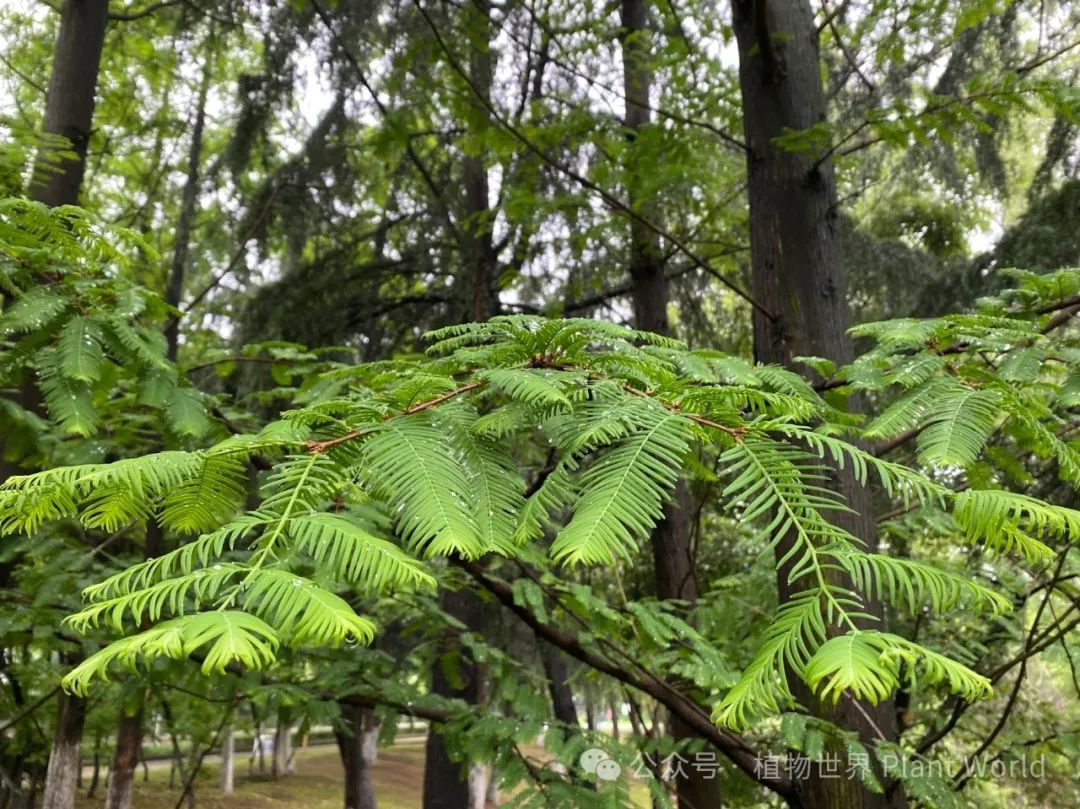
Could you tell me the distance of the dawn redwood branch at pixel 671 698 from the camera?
90.1 inches

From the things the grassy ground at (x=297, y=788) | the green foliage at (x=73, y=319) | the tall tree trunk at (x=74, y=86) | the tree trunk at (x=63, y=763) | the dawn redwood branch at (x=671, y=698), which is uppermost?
the tall tree trunk at (x=74, y=86)

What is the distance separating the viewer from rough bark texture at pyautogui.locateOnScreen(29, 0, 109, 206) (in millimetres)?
3938

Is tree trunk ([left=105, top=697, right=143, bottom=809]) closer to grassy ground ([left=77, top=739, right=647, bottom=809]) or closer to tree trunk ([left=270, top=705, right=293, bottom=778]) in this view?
grassy ground ([left=77, top=739, right=647, bottom=809])

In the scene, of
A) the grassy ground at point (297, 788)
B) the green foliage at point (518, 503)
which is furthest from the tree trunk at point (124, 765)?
the green foliage at point (518, 503)

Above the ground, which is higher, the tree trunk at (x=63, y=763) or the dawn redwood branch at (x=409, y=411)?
the dawn redwood branch at (x=409, y=411)

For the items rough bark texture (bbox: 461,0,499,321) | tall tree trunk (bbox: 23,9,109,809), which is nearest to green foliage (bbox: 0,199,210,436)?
tall tree trunk (bbox: 23,9,109,809)

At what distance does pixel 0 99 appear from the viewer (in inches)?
333

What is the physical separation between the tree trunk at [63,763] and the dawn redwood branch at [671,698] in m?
3.77

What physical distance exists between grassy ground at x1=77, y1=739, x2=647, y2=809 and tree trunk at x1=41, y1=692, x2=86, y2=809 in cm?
730

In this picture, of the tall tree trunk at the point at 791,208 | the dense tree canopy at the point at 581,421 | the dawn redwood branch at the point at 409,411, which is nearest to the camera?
the dense tree canopy at the point at 581,421

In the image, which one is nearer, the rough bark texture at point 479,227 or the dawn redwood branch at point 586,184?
the dawn redwood branch at point 586,184

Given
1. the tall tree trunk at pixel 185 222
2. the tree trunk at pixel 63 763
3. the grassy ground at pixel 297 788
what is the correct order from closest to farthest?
the tree trunk at pixel 63 763, the tall tree trunk at pixel 185 222, the grassy ground at pixel 297 788

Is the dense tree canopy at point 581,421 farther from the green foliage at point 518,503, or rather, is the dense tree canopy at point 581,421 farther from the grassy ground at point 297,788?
the grassy ground at point 297,788

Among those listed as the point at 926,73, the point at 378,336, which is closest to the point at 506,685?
the point at 378,336
